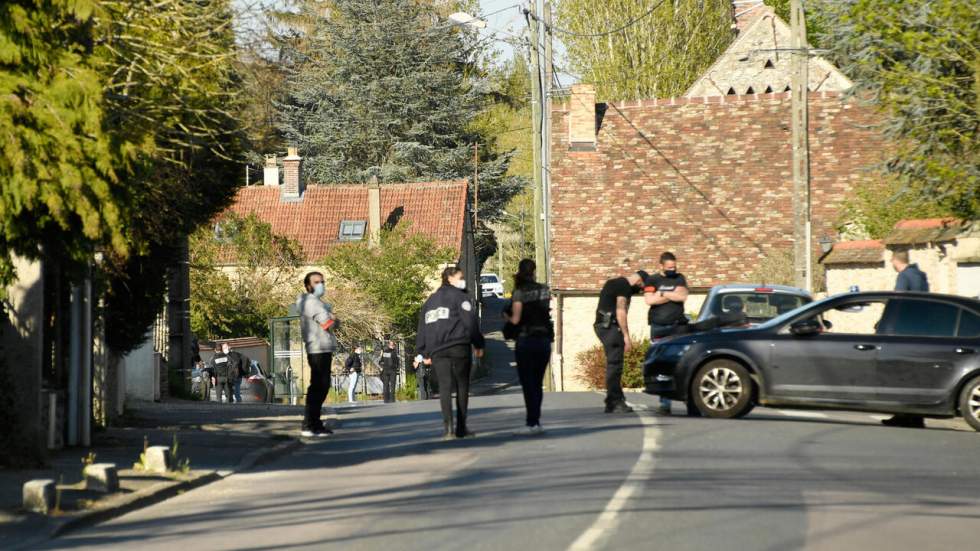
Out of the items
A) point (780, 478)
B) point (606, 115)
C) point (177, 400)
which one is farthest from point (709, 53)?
point (780, 478)

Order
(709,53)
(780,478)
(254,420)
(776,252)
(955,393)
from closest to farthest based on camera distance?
(780,478) < (955,393) < (254,420) < (776,252) < (709,53)

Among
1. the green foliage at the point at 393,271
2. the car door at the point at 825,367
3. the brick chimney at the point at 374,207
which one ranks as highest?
the brick chimney at the point at 374,207

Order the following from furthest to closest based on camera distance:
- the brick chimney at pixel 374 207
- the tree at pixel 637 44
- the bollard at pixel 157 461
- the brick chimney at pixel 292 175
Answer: the tree at pixel 637 44 → the brick chimney at pixel 292 175 → the brick chimney at pixel 374 207 → the bollard at pixel 157 461

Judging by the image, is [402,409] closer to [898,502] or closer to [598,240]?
[898,502]

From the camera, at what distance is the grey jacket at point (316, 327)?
17.2m

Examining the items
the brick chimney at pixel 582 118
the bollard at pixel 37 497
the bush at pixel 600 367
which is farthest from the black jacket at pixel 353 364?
the bollard at pixel 37 497

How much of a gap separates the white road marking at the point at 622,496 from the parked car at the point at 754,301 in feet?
22.7

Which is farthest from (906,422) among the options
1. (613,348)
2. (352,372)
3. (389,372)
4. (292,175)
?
(292,175)

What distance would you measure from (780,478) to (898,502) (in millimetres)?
1369

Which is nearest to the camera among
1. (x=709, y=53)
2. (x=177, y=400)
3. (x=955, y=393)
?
(x=955, y=393)

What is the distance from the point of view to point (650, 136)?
4550cm

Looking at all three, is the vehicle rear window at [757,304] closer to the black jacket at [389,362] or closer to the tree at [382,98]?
the black jacket at [389,362]

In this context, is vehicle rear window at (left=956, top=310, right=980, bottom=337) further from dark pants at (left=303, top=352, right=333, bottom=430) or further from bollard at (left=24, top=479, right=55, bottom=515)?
bollard at (left=24, top=479, right=55, bottom=515)

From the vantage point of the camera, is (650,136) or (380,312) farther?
(380,312)
